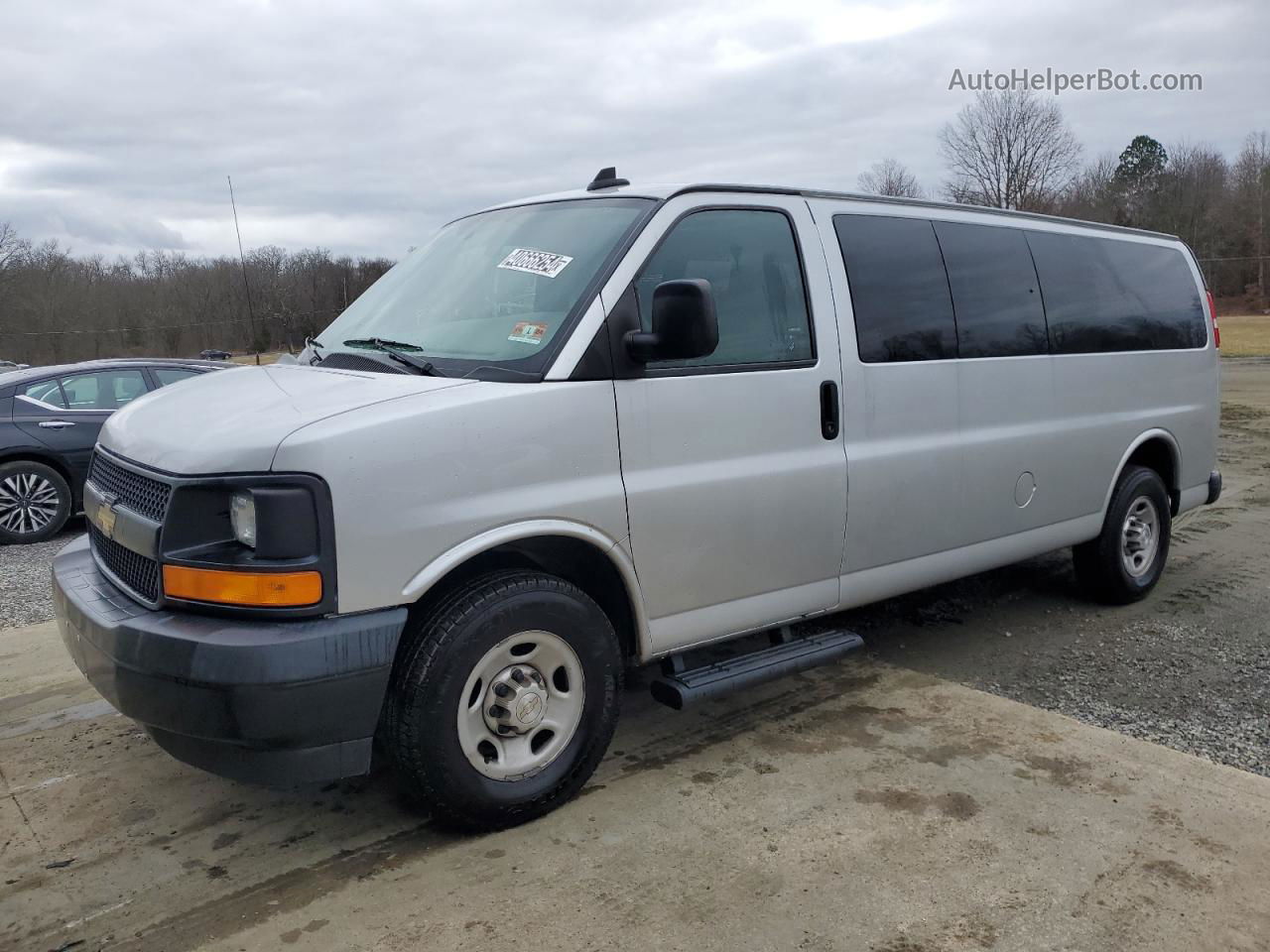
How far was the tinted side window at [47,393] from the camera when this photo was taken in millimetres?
8945

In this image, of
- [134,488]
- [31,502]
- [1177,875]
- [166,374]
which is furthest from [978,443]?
[166,374]

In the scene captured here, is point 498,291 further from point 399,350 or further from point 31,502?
point 31,502

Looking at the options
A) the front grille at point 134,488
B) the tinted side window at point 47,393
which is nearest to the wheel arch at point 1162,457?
the front grille at point 134,488

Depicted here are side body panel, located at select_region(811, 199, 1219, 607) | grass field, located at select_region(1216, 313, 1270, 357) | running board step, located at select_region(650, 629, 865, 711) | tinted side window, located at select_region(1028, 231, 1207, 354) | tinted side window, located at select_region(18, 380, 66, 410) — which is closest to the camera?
running board step, located at select_region(650, 629, 865, 711)

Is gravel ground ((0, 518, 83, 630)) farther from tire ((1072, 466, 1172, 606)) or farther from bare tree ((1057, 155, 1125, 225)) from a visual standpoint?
bare tree ((1057, 155, 1125, 225))

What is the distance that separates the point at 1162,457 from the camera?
602cm

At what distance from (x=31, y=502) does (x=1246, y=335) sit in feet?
139

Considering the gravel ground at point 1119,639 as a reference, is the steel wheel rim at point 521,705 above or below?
above

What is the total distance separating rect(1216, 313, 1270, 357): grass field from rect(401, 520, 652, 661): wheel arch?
31373mm

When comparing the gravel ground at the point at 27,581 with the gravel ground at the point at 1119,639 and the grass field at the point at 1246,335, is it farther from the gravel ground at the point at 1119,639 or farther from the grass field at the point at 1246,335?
the grass field at the point at 1246,335

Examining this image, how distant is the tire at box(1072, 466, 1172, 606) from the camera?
5.61 metres

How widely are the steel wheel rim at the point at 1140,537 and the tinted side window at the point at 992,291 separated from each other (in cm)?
145

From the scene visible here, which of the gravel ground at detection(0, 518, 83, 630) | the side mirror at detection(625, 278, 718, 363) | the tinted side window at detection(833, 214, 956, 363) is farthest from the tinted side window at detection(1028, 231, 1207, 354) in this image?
the gravel ground at detection(0, 518, 83, 630)

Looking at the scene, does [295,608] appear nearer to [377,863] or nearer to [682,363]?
[377,863]
